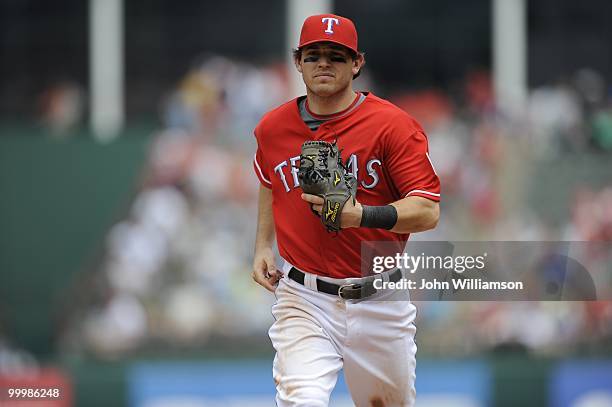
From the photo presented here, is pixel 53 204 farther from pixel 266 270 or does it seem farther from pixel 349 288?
pixel 349 288

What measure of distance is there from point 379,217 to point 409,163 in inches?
12.2

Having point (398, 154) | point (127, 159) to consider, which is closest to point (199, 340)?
point (127, 159)

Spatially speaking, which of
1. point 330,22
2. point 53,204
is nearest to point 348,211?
point 330,22

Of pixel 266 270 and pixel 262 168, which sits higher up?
pixel 262 168

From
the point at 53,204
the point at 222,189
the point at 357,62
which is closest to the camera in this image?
the point at 357,62

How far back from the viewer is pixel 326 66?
4.80m

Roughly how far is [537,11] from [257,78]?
3.26m

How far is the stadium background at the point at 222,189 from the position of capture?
9.97 metres

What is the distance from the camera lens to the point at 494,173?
1161 cm

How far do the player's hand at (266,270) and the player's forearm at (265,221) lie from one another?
5 centimetres

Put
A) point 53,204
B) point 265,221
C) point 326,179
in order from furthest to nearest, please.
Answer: point 53,204 → point 265,221 → point 326,179

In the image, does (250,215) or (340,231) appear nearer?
(340,231)

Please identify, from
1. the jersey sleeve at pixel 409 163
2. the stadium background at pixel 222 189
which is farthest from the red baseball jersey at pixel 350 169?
the stadium background at pixel 222 189

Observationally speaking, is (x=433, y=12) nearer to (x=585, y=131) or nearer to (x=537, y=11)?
(x=537, y=11)
